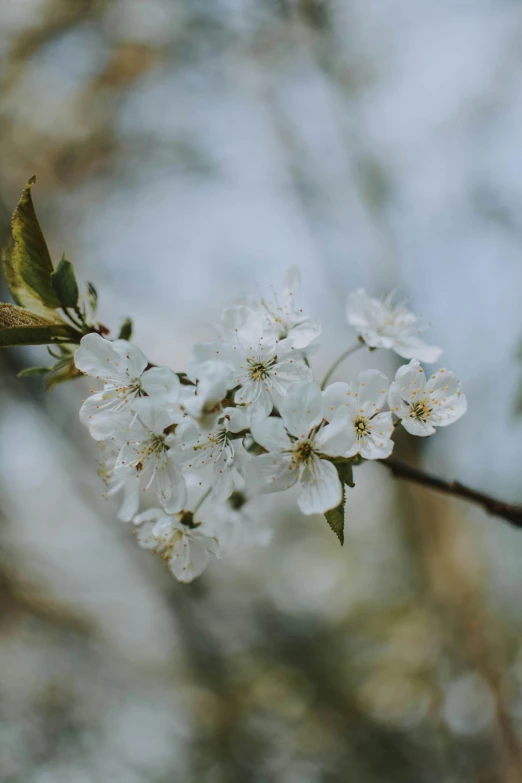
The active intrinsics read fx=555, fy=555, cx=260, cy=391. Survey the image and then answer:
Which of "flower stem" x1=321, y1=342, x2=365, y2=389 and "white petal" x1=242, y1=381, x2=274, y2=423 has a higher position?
"white petal" x1=242, y1=381, x2=274, y2=423

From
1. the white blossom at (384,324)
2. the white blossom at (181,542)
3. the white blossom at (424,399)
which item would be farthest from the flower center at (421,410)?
the white blossom at (181,542)

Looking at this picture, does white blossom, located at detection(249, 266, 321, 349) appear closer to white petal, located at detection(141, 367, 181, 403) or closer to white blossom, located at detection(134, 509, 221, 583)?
white petal, located at detection(141, 367, 181, 403)

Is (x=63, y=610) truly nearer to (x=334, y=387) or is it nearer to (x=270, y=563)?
(x=270, y=563)

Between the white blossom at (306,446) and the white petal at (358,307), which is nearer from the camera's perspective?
the white blossom at (306,446)

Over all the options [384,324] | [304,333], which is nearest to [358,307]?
[384,324]

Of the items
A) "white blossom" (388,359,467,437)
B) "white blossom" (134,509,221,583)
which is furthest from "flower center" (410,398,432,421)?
"white blossom" (134,509,221,583)

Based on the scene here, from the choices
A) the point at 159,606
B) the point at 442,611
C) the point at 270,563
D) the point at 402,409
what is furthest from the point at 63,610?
the point at 402,409

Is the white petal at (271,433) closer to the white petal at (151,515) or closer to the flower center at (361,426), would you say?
the flower center at (361,426)
